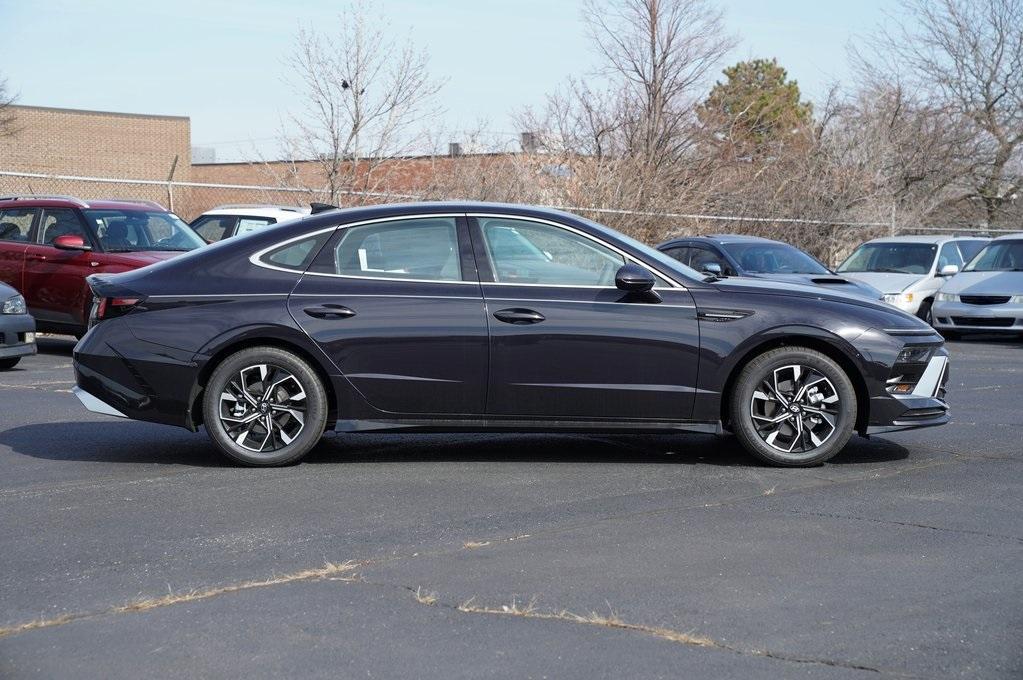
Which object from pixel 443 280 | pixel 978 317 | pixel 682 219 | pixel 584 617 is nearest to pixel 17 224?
pixel 443 280

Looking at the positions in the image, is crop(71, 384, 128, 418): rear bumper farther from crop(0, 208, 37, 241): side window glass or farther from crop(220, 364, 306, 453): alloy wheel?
crop(0, 208, 37, 241): side window glass

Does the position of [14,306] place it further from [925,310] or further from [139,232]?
[925,310]

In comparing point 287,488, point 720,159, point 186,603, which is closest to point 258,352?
point 287,488

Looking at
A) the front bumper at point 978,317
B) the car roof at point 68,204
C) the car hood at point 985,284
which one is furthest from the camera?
the car hood at point 985,284

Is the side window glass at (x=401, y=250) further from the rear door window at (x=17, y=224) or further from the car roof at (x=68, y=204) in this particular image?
the rear door window at (x=17, y=224)

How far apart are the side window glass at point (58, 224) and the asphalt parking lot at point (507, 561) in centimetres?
682

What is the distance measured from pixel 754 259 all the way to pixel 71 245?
8625 millimetres

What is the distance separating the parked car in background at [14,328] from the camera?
1225 centimetres

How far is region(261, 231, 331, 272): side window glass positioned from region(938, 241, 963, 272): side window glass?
15406mm

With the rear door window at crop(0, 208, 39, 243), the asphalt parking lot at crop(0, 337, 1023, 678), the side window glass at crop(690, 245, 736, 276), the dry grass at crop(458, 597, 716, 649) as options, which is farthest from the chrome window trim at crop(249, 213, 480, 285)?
the side window glass at crop(690, 245, 736, 276)

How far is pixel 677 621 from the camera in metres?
4.43

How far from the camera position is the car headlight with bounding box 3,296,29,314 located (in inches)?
488

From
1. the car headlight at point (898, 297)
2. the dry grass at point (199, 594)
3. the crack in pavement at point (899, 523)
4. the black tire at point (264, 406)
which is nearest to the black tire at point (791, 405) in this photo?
the crack in pavement at point (899, 523)

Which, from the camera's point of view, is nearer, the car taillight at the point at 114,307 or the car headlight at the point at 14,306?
the car taillight at the point at 114,307
